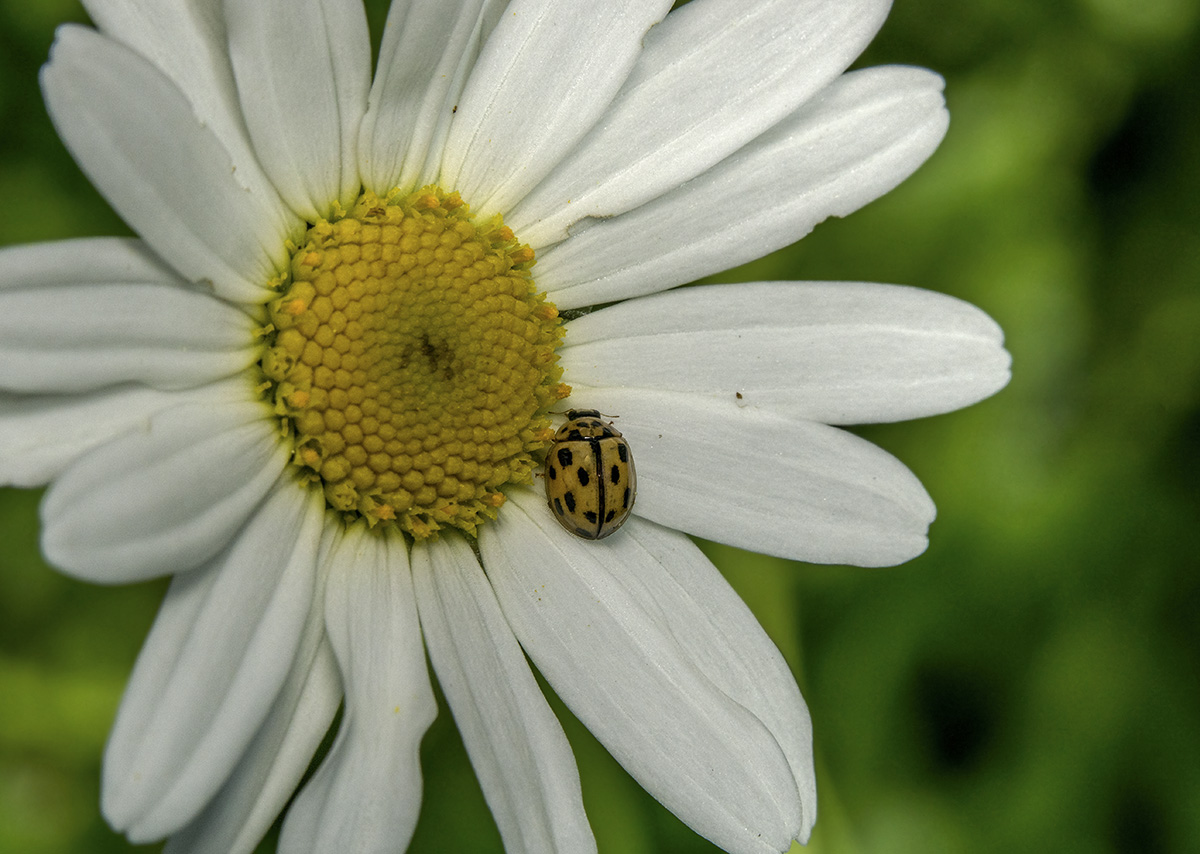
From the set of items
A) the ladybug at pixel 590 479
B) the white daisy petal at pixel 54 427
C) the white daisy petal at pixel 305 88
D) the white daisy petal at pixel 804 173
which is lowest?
the ladybug at pixel 590 479

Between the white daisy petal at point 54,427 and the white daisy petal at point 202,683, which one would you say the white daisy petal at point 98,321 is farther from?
the white daisy petal at point 202,683

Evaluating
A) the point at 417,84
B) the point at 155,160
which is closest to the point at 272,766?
the point at 155,160

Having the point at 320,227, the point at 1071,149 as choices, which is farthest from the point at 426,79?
the point at 1071,149

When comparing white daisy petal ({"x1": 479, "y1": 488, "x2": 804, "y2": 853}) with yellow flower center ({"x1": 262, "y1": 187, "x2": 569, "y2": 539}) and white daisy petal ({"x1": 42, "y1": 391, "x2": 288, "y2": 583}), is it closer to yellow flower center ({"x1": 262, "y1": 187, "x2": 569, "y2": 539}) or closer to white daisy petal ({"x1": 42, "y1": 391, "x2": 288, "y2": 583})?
yellow flower center ({"x1": 262, "y1": 187, "x2": 569, "y2": 539})

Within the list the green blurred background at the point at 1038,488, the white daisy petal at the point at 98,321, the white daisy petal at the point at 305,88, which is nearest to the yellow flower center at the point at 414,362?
the white daisy petal at the point at 305,88

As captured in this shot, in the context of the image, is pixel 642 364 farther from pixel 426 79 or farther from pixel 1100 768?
pixel 1100 768

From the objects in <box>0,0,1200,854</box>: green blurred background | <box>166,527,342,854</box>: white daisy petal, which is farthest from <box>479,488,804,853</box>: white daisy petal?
<box>0,0,1200,854</box>: green blurred background
